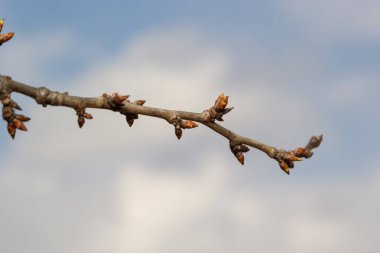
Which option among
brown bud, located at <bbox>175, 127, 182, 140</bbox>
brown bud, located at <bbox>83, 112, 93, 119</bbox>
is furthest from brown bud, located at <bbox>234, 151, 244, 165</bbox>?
brown bud, located at <bbox>83, 112, 93, 119</bbox>

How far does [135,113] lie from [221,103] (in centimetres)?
117

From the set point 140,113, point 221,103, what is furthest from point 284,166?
point 140,113

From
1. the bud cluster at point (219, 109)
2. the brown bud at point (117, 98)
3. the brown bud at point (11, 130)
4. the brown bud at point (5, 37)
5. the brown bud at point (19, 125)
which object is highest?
the brown bud at point (5, 37)

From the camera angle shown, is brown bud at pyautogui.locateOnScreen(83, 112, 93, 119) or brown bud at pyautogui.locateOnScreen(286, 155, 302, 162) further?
brown bud at pyautogui.locateOnScreen(286, 155, 302, 162)

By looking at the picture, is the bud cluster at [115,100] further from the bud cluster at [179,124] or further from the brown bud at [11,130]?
the brown bud at [11,130]

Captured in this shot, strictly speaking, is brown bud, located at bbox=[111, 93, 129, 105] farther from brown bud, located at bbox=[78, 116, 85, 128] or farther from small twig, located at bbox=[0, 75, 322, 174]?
brown bud, located at bbox=[78, 116, 85, 128]

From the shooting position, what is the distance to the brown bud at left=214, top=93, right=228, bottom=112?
6.55 metres

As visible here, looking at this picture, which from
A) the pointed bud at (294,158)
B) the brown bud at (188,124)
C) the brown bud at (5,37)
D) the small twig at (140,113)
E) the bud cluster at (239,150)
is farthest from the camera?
the bud cluster at (239,150)

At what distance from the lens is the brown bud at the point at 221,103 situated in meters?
6.55

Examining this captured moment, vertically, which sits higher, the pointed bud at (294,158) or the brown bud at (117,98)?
the brown bud at (117,98)

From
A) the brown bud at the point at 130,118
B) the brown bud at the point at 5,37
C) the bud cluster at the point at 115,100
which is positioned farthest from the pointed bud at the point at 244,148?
the brown bud at the point at 5,37

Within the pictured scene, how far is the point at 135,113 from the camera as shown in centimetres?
608

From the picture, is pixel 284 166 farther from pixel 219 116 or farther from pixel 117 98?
pixel 117 98

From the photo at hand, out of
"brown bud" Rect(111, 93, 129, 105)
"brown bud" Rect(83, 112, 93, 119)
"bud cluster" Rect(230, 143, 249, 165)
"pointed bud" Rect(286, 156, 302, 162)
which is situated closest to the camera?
"brown bud" Rect(111, 93, 129, 105)
